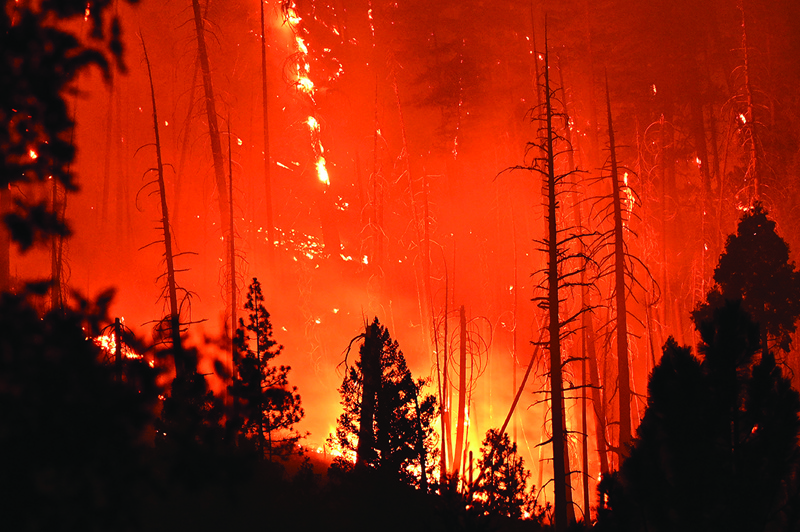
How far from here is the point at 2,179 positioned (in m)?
3.16

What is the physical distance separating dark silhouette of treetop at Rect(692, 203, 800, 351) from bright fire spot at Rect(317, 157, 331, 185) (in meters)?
21.2

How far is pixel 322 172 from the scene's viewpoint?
30.5 m

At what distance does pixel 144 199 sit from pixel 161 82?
7.23 meters

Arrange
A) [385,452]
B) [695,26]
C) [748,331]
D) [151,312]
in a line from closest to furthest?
[748,331], [385,452], [151,312], [695,26]

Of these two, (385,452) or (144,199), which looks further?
(144,199)

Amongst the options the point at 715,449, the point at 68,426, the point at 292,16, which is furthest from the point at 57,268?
the point at 292,16

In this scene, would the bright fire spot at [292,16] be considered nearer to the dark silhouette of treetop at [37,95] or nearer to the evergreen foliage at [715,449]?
the evergreen foliage at [715,449]

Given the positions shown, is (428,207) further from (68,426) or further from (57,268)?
(68,426)

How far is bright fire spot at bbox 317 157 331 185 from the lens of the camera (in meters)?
30.4

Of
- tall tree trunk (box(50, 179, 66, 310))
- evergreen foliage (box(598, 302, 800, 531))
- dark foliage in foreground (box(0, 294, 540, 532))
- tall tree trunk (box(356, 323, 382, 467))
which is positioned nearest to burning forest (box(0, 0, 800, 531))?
tall tree trunk (box(356, 323, 382, 467))

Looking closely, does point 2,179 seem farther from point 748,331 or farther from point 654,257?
point 654,257

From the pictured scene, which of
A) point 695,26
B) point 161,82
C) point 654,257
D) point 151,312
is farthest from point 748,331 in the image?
point 161,82

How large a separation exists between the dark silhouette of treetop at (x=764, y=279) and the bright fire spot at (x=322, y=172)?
69.4ft

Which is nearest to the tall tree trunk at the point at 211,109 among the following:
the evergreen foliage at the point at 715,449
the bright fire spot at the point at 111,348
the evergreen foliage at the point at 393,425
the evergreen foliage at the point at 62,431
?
the evergreen foliage at the point at 393,425
